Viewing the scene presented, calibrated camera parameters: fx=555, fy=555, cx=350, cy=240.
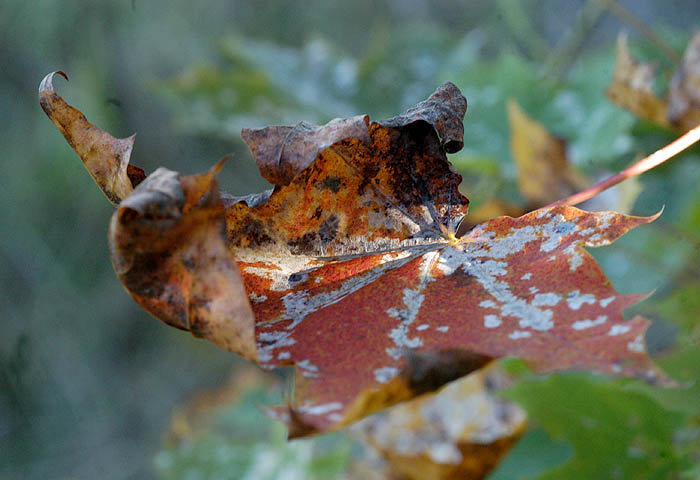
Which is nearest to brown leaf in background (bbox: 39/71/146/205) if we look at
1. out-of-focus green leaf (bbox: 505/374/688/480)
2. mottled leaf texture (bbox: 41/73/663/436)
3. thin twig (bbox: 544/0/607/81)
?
mottled leaf texture (bbox: 41/73/663/436)

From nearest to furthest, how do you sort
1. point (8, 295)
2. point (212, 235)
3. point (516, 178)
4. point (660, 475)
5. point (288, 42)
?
point (212, 235)
point (660, 475)
point (516, 178)
point (8, 295)
point (288, 42)

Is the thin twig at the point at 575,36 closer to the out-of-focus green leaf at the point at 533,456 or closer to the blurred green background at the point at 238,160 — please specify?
the blurred green background at the point at 238,160

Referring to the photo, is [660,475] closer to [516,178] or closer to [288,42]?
[516,178]

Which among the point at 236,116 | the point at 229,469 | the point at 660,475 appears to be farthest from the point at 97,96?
the point at 660,475

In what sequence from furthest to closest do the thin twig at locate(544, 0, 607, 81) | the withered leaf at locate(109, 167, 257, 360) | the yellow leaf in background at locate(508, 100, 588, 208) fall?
the thin twig at locate(544, 0, 607, 81)
the yellow leaf in background at locate(508, 100, 588, 208)
the withered leaf at locate(109, 167, 257, 360)

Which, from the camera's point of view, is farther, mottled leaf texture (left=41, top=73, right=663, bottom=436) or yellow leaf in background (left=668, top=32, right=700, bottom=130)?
yellow leaf in background (left=668, top=32, right=700, bottom=130)

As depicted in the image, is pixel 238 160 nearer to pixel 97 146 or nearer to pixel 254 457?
pixel 254 457

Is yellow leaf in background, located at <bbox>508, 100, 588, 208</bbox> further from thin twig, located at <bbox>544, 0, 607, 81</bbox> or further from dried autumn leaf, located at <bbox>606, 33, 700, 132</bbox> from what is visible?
thin twig, located at <bbox>544, 0, 607, 81</bbox>
